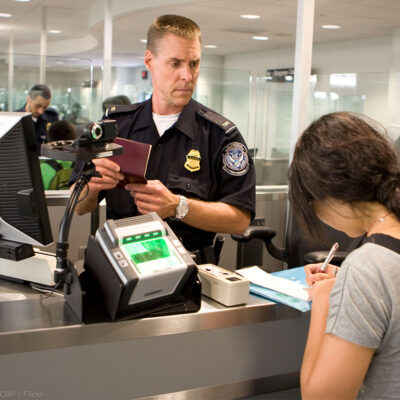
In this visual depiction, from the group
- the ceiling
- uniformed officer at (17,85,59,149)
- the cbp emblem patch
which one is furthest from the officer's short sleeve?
the ceiling

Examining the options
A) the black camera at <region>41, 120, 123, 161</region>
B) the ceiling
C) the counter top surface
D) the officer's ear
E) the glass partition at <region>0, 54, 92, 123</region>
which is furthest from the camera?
the ceiling

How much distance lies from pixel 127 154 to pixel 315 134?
1.78ft

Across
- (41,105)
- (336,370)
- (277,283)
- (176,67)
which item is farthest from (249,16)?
(336,370)

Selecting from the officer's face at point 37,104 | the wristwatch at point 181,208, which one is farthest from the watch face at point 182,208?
the officer's face at point 37,104

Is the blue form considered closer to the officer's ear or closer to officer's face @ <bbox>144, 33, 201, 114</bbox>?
officer's face @ <bbox>144, 33, 201, 114</bbox>

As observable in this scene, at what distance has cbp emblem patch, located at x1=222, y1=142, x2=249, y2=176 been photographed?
1973 mm

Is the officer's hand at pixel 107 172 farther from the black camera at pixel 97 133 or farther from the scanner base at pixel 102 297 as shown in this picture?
the scanner base at pixel 102 297

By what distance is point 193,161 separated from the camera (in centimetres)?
201

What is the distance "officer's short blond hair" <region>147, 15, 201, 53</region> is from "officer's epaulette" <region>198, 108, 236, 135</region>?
25 cm

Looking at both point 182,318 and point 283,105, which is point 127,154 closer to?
point 182,318

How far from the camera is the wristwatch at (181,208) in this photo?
1.76m

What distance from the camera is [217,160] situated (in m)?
2.02

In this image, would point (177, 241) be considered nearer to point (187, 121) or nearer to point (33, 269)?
point (33, 269)

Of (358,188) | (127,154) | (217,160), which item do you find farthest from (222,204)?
(358,188)
